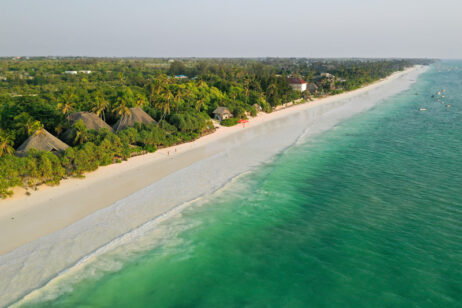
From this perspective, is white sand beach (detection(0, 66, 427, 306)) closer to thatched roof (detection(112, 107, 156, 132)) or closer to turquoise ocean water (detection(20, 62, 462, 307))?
turquoise ocean water (detection(20, 62, 462, 307))

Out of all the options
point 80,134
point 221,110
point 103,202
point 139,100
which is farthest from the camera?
point 221,110

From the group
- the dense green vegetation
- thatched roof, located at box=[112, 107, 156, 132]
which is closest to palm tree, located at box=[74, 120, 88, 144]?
the dense green vegetation

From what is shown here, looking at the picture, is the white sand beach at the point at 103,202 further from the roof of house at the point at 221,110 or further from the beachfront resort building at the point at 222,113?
the roof of house at the point at 221,110

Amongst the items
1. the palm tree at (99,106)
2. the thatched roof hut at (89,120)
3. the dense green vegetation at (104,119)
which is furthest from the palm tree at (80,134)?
the palm tree at (99,106)

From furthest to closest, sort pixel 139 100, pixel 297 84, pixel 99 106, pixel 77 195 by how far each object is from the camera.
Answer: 1. pixel 297 84
2. pixel 139 100
3. pixel 99 106
4. pixel 77 195

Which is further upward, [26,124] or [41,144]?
[26,124]

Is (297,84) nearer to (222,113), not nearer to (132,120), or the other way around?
(222,113)

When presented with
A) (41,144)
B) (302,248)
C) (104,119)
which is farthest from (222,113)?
(302,248)
